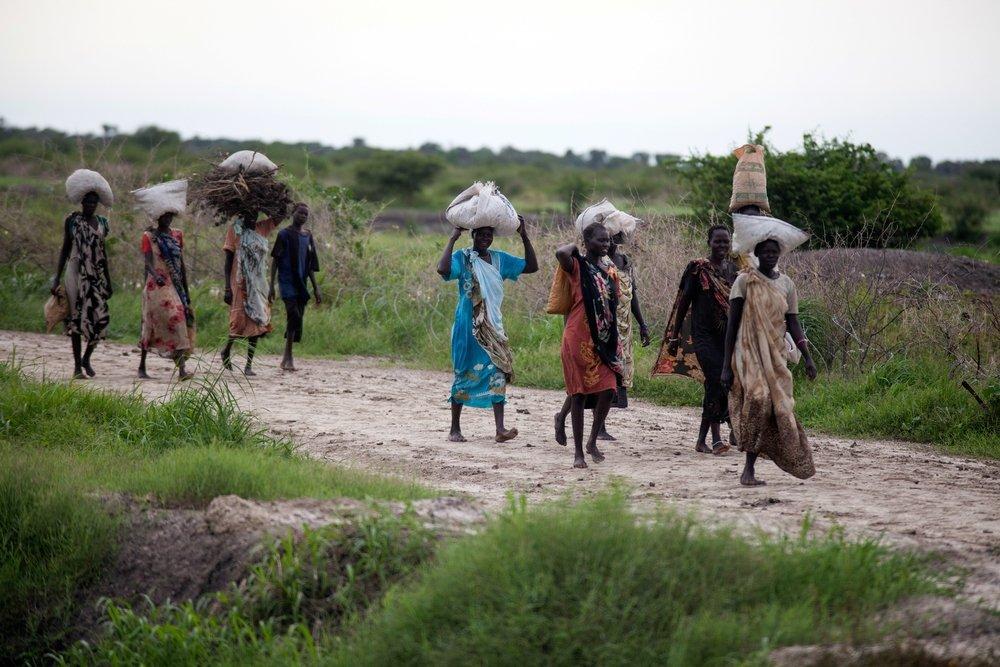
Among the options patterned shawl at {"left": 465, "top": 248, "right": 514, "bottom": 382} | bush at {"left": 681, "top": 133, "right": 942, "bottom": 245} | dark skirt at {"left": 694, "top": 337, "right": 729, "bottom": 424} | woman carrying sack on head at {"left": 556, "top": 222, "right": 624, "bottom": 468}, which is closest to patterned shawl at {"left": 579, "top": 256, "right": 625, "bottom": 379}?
woman carrying sack on head at {"left": 556, "top": 222, "right": 624, "bottom": 468}

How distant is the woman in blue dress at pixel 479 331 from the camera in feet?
27.3

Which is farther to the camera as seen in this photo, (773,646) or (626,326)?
(626,326)

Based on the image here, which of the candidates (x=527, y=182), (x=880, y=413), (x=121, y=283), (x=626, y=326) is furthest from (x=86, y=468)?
(x=527, y=182)

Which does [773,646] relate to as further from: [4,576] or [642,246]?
[642,246]

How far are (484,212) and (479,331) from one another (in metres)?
0.89

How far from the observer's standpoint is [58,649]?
5848mm

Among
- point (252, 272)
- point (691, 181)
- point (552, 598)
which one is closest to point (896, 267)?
point (691, 181)

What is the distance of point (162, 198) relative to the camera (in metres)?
10.5

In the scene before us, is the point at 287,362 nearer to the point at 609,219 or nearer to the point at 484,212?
the point at 609,219

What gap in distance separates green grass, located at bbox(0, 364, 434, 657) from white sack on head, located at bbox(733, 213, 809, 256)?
8.20 feet

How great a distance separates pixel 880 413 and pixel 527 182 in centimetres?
4236

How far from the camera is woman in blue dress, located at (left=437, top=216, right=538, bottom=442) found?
8.33 m

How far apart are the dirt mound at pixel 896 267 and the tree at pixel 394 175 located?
3116 centimetres

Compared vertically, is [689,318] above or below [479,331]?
above
